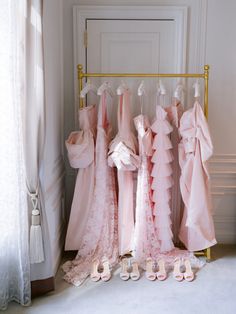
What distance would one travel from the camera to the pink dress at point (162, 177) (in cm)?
298

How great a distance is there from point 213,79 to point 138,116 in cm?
73

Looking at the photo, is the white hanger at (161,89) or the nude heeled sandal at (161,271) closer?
the nude heeled sandal at (161,271)

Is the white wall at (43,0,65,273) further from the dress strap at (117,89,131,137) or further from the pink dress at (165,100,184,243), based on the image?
the pink dress at (165,100,184,243)

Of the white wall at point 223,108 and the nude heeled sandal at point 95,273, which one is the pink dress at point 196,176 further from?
Answer: the nude heeled sandal at point 95,273

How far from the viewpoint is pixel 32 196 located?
92.6 inches

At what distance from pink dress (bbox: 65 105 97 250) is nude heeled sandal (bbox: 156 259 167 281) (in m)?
0.64

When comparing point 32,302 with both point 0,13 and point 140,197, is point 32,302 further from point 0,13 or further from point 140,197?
point 0,13

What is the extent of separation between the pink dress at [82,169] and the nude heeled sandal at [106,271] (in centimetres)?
29

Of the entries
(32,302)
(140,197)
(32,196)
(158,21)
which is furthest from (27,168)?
(158,21)

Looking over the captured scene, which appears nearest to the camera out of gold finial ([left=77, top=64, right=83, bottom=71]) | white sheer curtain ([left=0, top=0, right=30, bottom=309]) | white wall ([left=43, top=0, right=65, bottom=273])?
white sheer curtain ([left=0, top=0, right=30, bottom=309])

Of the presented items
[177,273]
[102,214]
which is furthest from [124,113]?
[177,273]

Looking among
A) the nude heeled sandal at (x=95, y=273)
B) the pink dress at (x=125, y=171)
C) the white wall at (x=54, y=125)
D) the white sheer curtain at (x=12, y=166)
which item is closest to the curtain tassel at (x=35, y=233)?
the white sheer curtain at (x=12, y=166)

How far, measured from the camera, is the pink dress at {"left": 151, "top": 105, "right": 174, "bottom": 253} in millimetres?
2982

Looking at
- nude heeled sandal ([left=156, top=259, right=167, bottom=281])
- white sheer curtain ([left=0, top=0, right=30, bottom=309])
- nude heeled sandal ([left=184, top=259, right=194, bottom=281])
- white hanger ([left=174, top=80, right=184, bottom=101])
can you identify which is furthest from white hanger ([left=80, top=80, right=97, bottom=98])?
nude heeled sandal ([left=184, top=259, right=194, bottom=281])
